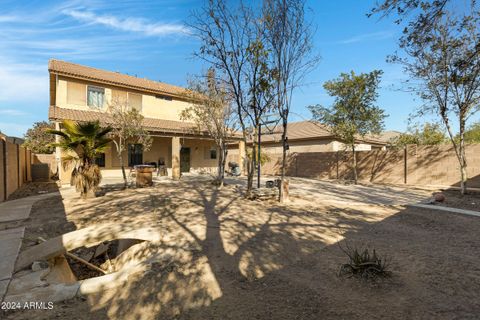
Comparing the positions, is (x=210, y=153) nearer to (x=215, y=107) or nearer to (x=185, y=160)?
(x=185, y=160)

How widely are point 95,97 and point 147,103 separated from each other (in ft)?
11.3

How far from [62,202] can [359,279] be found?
9964 mm

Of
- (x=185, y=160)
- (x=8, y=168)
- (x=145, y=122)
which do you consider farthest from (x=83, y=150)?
(x=185, y=160)

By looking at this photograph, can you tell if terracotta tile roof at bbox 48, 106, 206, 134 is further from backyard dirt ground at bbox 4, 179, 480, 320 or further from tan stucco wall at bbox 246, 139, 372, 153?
tan stucco wall at bbox 246, 139, 372, 153

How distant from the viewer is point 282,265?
4176mm

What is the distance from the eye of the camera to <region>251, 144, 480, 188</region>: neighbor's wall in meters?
13.8

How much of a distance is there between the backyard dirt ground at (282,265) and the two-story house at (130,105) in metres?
9.16

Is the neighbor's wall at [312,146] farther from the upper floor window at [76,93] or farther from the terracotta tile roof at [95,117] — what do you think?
the upper floor window at [76,93]

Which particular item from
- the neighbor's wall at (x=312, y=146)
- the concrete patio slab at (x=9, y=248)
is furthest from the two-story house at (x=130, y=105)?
the concrete patio slab at (x=9, y=248)

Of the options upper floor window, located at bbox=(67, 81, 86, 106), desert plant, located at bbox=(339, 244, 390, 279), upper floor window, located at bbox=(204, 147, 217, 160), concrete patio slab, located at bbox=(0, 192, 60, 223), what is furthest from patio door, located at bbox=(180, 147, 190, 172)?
desert plant, located at bbox=(339, 244, 390, 279)

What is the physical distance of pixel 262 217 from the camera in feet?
23.6

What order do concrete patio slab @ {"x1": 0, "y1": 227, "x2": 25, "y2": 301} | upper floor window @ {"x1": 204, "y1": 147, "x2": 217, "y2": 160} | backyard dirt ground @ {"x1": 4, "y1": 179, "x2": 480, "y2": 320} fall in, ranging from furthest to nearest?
upper floor window @ {"x1": 204, "y1": 147, "x2": 217, "y2": 160} < concrete patio slab @ {"x1": 0, "y1": 227, "x2": 25, "y2": 301} < backyard dirt ground @ {"x1": 4, "y1": 179, "x2": 480, "y2": 320}

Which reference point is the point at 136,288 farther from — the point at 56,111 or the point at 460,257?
Result: the point at 56,111

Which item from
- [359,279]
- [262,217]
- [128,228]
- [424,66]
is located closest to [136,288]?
[128,228]
